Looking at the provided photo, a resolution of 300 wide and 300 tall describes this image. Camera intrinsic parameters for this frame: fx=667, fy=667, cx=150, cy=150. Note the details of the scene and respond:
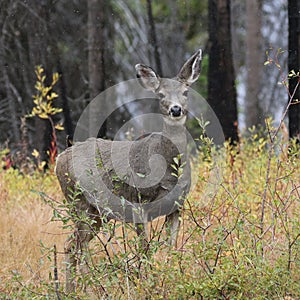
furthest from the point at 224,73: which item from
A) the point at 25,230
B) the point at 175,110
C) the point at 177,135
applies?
the point at 175,110

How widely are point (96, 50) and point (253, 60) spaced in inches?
215

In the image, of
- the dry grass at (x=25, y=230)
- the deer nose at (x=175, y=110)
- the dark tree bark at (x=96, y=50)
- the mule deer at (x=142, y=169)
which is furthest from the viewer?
the dark tree bark at (x=96, y=50)

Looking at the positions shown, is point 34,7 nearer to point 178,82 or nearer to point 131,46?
point 178,82

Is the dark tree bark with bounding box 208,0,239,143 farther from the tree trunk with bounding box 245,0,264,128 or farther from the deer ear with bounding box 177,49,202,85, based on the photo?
the deer ear with bounding box 177,49,202,85

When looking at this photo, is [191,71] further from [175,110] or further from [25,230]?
[25,230]

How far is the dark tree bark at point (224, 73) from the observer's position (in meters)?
12.3

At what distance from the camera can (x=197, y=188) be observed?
7.59m

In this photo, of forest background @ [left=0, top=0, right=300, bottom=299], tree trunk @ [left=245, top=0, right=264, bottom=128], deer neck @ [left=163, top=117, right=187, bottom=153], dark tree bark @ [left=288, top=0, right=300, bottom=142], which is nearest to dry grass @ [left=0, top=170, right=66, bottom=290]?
forest background @ [left=0, top=0, right=300, bottom=299]

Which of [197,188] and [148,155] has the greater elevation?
[197,188]

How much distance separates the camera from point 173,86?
19.1 feet

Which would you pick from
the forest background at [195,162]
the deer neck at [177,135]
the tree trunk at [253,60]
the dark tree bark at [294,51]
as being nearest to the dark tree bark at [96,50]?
the forest background at [195,162]

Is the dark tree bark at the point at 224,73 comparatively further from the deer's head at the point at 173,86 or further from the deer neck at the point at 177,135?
the deer neck at the point at 177,135

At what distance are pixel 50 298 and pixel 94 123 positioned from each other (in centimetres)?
700

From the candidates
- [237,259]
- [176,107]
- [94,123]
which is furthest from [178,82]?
[94,123]
